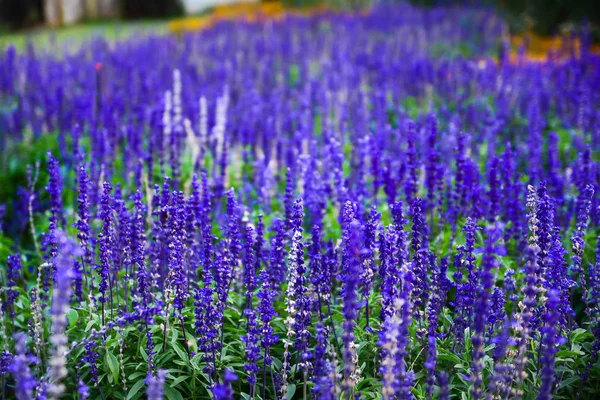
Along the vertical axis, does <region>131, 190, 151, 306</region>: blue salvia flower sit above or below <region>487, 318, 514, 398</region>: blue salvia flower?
above

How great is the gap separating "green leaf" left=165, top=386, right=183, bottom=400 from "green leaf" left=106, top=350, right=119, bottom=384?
0.29 meters

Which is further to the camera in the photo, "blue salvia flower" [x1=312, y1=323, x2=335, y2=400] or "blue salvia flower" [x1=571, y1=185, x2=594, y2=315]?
"blue salvia flower" [x1=571, y1=185, x2=594, y2=315]

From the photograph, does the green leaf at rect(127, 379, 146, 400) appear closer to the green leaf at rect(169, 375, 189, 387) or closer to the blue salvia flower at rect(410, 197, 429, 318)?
the green leaf at rect(169, 375, 189, 387)

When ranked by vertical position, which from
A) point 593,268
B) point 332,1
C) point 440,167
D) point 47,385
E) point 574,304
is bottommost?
point 574,304

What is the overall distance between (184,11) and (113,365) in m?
25.7

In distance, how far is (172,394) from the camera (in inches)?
146

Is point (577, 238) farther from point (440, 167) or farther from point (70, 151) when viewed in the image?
point (70, 151)

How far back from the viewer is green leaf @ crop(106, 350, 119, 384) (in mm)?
3723

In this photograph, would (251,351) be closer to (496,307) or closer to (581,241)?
(496,307)

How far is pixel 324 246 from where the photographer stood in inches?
197

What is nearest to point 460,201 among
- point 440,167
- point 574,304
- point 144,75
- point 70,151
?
point 440,167

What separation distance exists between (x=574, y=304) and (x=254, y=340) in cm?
273

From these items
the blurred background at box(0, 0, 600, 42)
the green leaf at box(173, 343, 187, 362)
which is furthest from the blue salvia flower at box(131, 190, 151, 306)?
the blurred background at box(0, 0, 600, 42)

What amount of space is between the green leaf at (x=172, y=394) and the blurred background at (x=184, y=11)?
12055mm
